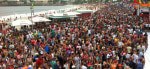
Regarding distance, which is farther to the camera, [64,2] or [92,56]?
[64,2]

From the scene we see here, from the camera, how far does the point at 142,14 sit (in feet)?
133

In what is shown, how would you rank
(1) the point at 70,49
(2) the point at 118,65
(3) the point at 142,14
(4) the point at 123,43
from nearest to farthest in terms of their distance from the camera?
(2) the point at 118,65 → (1) the point at 70,49 → (4) the point at 123,43 → (3) the point at 142,14

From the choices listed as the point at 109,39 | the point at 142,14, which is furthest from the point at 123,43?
the point at 142,14

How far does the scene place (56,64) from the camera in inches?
582

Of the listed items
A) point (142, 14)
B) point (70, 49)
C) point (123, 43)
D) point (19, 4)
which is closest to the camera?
point (70, 49)

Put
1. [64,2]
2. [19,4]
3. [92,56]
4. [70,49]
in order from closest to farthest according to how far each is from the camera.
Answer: [92,56], [70,49], [19,4], [64,2]

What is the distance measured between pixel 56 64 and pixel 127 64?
3.28m

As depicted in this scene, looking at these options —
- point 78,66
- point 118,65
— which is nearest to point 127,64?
point 118,65

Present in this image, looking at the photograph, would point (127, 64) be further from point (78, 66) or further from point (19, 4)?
point (19, 4)

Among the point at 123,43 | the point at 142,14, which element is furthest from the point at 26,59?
the point at 142,14

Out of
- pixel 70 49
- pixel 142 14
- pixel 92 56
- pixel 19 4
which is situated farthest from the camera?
pixel 19 4

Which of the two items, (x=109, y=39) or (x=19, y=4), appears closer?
(x=109, y=39)

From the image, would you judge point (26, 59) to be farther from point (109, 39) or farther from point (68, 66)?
point (109, 39)

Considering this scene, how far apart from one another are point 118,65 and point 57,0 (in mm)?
148764
